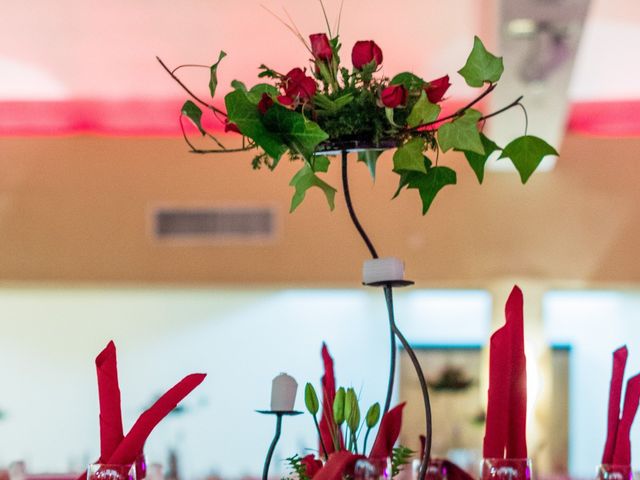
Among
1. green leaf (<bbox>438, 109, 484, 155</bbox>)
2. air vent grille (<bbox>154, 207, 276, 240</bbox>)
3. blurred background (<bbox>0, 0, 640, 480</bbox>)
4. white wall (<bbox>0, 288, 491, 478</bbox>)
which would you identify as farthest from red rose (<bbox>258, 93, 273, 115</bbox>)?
white wall (<bbox>0, 288, 491, 478</bbox>)

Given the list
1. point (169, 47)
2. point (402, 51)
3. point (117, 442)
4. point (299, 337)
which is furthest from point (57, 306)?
point (117, 442)

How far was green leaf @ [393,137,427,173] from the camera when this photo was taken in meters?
1.47

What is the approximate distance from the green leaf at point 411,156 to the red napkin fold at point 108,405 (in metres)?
0.52

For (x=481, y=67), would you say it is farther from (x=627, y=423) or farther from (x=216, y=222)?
(x=216, y=222)

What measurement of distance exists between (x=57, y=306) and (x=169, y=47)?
6.84ft

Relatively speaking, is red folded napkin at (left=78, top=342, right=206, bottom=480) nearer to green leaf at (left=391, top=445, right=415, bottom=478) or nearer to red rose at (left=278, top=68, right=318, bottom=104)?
green leaf at (left=391, top=445, right=415, bottom=478)

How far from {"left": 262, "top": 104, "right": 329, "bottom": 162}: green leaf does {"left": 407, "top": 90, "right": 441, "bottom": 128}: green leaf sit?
14 cm

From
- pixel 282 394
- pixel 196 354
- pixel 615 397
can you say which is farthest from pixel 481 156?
pixel 196 354

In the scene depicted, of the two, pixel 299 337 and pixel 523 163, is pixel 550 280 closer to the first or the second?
pixel 299 337

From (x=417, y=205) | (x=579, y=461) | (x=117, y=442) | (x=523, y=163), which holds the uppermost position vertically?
(x=417, y=205)

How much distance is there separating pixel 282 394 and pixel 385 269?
0.22 meters

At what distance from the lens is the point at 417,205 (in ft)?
18.6

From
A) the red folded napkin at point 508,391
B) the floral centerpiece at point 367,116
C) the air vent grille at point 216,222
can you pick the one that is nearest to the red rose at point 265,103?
the floral centerpiece at point 367,116

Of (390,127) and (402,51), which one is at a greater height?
(402,51)
